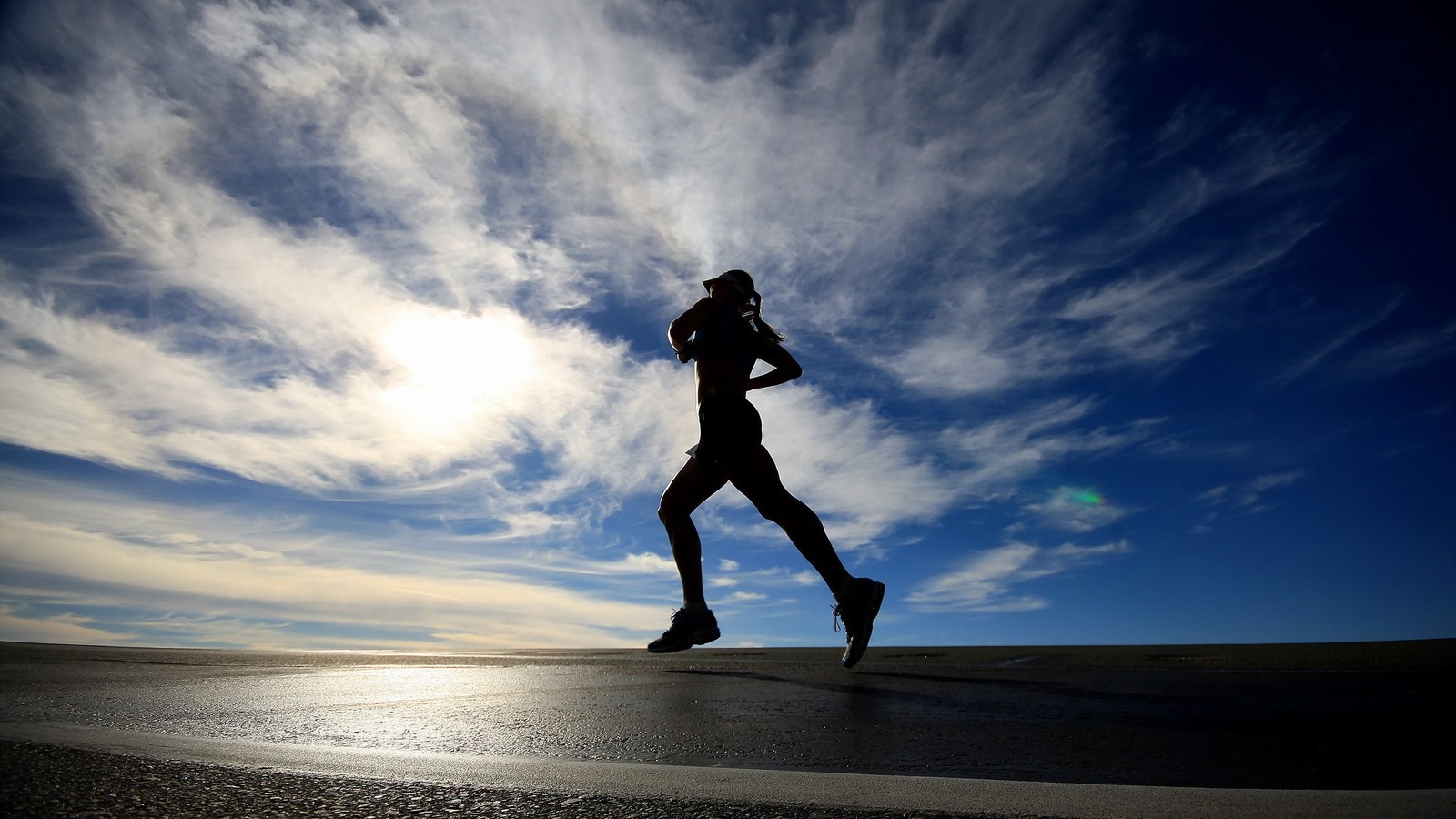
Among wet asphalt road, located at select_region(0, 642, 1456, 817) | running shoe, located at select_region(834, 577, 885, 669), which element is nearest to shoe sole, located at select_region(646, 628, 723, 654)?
wet asphalt road, located at select_region(0, 642, 1456, 817)

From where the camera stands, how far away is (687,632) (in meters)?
4.63

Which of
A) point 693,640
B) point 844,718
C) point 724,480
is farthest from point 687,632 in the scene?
point 844,718

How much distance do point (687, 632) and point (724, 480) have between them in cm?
88

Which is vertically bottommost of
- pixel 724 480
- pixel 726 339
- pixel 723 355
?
pixel 724 480

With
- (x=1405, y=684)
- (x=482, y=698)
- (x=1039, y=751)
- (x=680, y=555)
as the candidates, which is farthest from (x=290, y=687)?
(x=1405, y=684)

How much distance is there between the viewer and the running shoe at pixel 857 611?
4699 millimetres

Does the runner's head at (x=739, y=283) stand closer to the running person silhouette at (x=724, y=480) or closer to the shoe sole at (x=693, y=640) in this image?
the running person silhouette at (x=724, y=480)

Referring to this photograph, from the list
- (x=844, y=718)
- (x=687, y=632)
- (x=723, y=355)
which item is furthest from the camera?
(x=723, y=355)

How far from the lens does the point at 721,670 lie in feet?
19.0

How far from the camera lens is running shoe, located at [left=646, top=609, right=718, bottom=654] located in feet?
15.0

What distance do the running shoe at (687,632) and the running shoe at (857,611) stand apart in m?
0.74

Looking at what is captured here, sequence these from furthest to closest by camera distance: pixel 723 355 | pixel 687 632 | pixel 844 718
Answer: pixel 723 355, pixel 687 632, pixel 844 718

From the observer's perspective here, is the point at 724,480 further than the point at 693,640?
Yes

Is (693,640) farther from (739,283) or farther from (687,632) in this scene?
(739,283)
